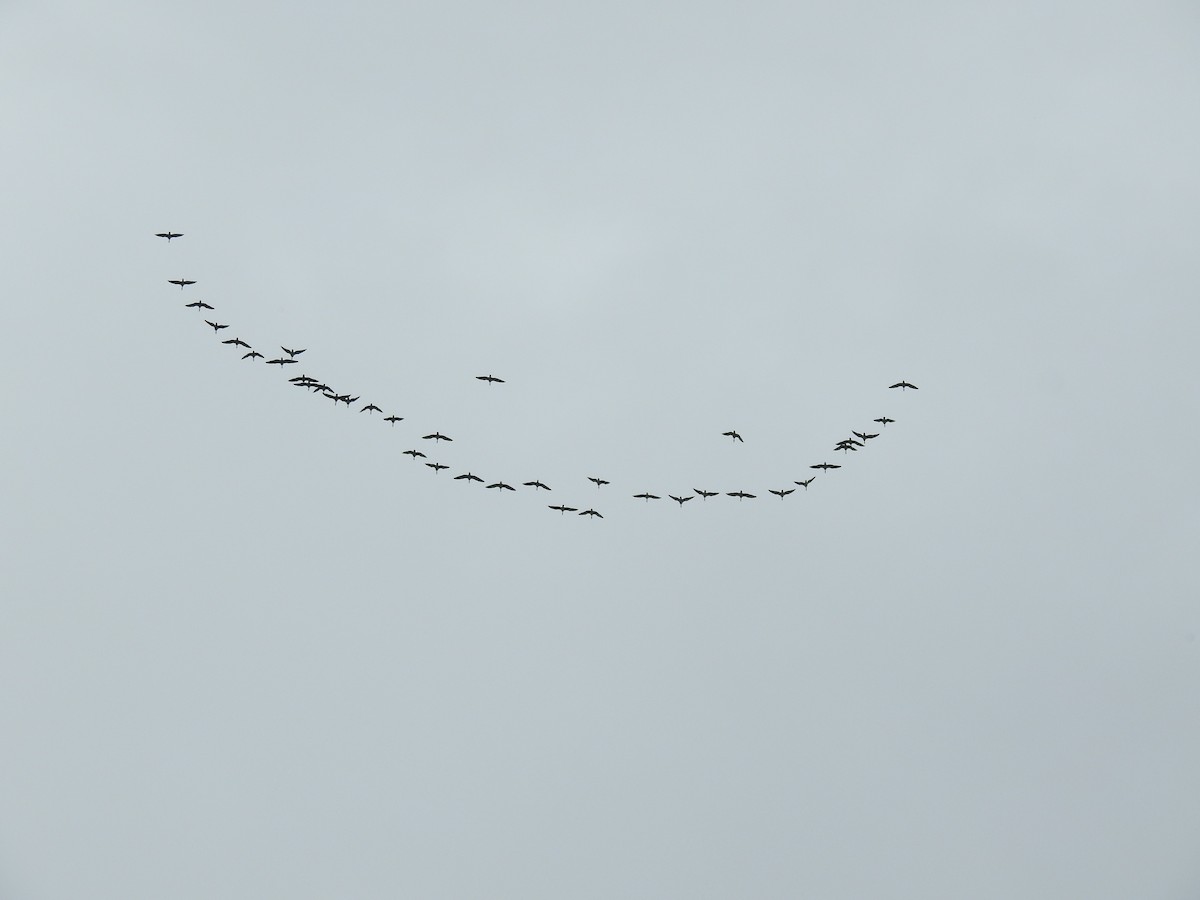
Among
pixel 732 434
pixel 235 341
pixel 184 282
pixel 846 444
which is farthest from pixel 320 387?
pixel 846 444

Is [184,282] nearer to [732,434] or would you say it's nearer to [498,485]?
[498,485]

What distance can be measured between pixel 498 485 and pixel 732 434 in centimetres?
3093

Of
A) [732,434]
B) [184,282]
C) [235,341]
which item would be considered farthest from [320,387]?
[732,434]

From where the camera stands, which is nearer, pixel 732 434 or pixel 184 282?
pixel 732 434

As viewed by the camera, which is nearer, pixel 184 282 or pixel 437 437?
pixel 437 437

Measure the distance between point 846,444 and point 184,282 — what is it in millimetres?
92325

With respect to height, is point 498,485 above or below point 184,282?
below

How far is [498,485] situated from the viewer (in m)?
177

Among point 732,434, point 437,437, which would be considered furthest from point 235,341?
point 732,434

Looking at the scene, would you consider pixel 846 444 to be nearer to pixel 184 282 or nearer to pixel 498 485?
pixel 498 485

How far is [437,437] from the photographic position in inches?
6954

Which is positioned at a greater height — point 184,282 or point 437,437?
point 184,282

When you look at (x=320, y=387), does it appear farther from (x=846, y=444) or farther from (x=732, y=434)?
(x=846, y=444)

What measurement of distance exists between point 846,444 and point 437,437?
51903 millimetres
